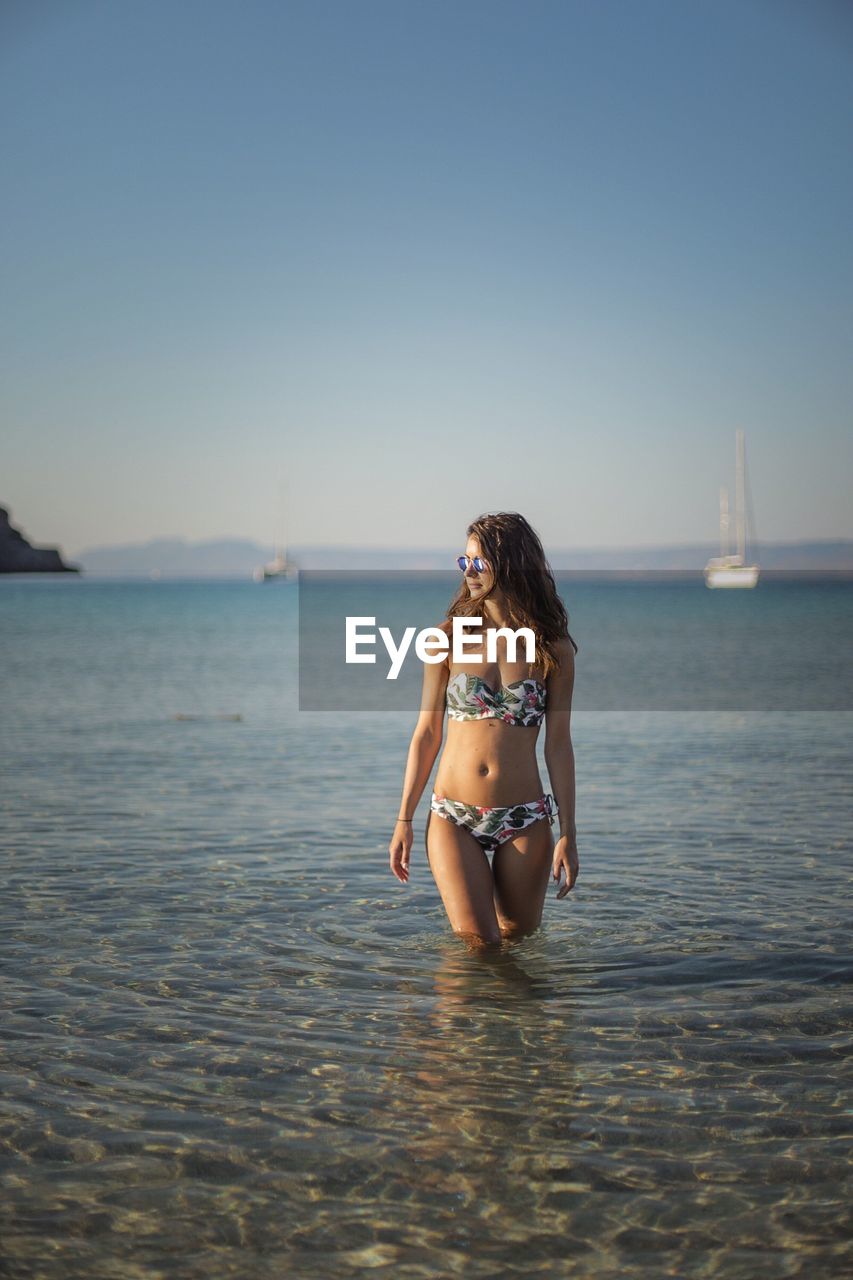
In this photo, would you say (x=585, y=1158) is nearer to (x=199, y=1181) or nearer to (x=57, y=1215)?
(x=199, y=1181)

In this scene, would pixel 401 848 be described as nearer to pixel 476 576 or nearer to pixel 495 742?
pixel 495 742

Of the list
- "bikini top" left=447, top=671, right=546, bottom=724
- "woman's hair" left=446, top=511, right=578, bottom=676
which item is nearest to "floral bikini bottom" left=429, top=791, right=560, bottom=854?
"bikini top" left=447, top=671, right=546, bottom=724

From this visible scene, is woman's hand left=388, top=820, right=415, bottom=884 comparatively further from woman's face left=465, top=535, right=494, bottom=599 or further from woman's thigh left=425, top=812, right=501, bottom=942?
woman's face left=465, top=535, right=494, bottom=599

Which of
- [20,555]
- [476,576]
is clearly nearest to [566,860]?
[476,576]

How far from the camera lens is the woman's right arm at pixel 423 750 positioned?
20.0 ft

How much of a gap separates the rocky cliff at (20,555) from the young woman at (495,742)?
130 ft

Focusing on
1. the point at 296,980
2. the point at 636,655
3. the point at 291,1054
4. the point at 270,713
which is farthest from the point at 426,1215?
the point at 636,655

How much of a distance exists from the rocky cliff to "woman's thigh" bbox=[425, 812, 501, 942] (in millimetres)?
39693

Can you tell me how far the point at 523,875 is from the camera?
20.3 feet

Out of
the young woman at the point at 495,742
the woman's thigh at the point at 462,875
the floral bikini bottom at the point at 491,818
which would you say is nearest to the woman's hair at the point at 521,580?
the young woman at the point at 495,742

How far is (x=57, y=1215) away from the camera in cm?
387

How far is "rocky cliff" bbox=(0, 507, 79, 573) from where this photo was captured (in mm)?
50062

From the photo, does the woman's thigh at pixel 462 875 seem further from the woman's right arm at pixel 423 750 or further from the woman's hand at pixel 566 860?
the woman's hand at pixel 566 860

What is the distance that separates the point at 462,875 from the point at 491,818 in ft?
1.14
